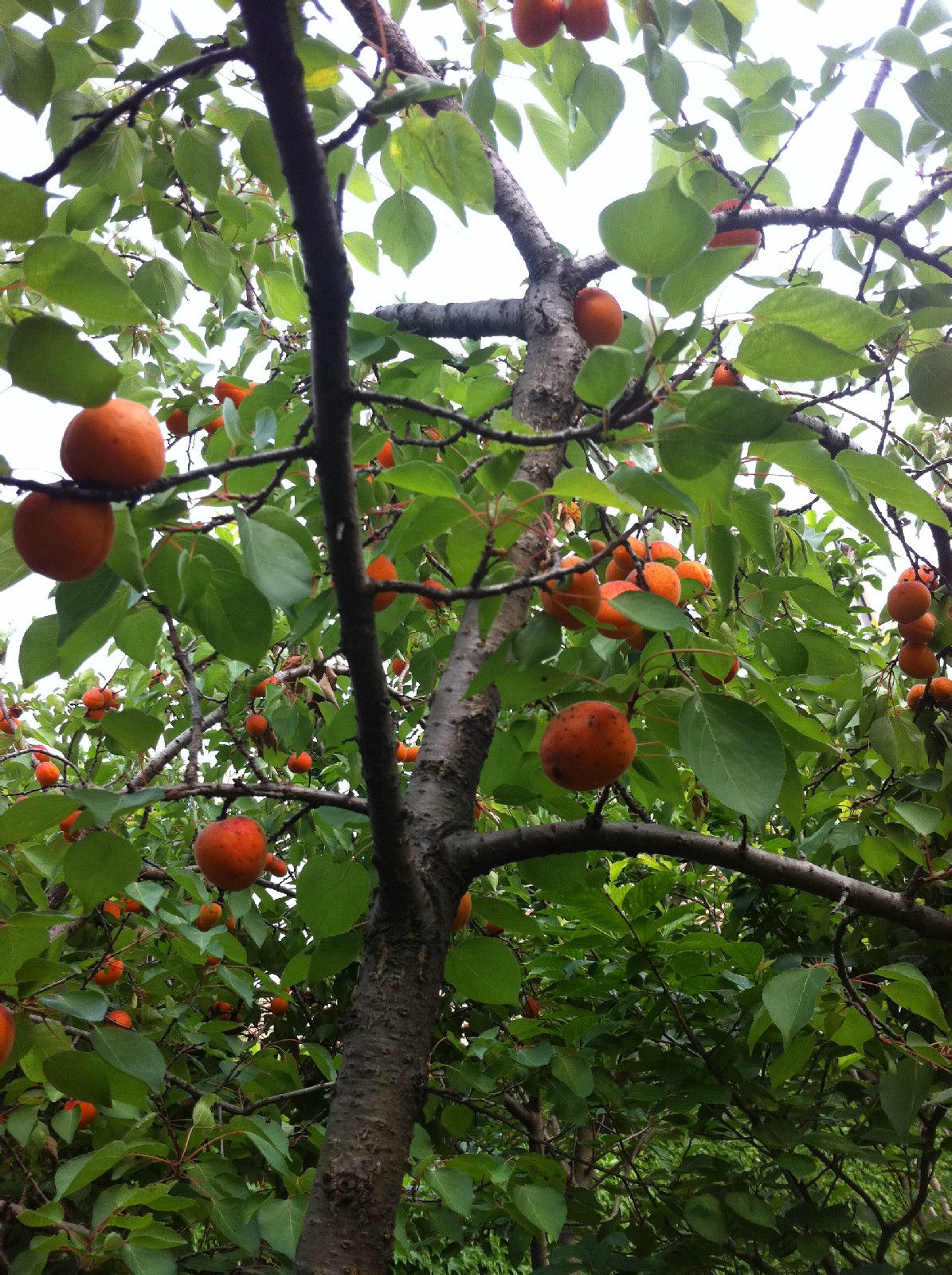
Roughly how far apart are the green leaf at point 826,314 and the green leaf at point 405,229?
0.82m

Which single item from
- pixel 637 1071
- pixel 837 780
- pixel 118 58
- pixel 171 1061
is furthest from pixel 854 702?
pixel 171 1061

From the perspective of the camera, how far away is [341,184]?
2.35 feet

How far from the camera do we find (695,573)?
49.6 inches

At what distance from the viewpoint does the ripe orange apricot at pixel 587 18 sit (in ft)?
4.39

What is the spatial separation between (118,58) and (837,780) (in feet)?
6.75

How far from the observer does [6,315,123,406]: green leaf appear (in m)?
0.60

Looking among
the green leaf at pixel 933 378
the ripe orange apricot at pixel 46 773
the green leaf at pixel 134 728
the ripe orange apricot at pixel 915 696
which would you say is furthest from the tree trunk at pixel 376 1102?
the ripe orange apricot at pixel 46 773

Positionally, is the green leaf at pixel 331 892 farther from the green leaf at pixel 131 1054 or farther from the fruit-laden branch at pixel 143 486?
the fruit-laden branch at pixel 143 486

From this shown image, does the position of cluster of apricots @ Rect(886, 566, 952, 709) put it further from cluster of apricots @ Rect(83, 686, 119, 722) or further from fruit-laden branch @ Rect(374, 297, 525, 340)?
cluster of apricots @ Rect(83, 686, 119, 722)

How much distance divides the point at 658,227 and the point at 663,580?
401mm

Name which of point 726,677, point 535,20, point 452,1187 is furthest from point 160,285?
point 452,1187

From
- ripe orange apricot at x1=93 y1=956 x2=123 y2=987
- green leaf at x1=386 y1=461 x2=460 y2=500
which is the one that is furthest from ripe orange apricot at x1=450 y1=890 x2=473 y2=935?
ripe orange apricot at x1=93 y1=956 x2=123 y2=987

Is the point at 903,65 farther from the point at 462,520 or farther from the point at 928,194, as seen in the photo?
the point at 462,520

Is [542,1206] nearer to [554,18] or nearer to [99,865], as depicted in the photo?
[99,865]
